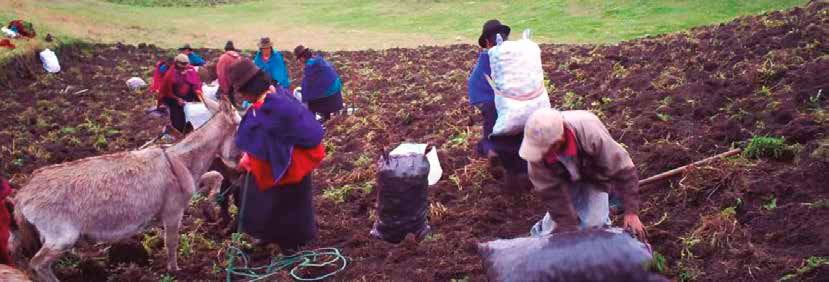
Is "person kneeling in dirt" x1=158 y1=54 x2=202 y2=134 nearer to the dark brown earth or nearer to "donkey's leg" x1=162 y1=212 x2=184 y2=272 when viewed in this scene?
the dark brown earth

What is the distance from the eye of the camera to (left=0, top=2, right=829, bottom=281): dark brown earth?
4.66m

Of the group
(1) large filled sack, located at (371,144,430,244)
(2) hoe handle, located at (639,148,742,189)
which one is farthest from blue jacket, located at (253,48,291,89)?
(2) hoe handle, located at (639,148,742,189)

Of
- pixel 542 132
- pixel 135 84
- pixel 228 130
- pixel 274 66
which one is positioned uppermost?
pixel 542 132

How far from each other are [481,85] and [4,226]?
4035mm

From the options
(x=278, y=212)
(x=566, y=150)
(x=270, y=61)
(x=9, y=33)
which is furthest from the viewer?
(x=9, y=33)

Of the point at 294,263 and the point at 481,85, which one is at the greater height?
the point at 481,85

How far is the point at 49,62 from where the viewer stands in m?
15.8

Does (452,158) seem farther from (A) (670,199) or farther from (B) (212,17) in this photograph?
(B) (212,17)

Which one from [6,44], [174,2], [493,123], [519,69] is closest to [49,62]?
[6,44]

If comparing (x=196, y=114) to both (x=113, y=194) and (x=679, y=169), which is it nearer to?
(x=113, y=194)

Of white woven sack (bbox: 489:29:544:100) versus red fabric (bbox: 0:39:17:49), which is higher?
white woven sack (bbox: 489:29:544:100)

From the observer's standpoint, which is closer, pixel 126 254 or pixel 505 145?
pixel 126 254

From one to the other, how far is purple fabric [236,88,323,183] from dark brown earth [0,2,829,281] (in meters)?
0.94

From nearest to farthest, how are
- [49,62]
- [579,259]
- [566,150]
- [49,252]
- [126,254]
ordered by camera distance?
[579,259] < [566,150] < [49,252] < [126,254] < [49,62]
